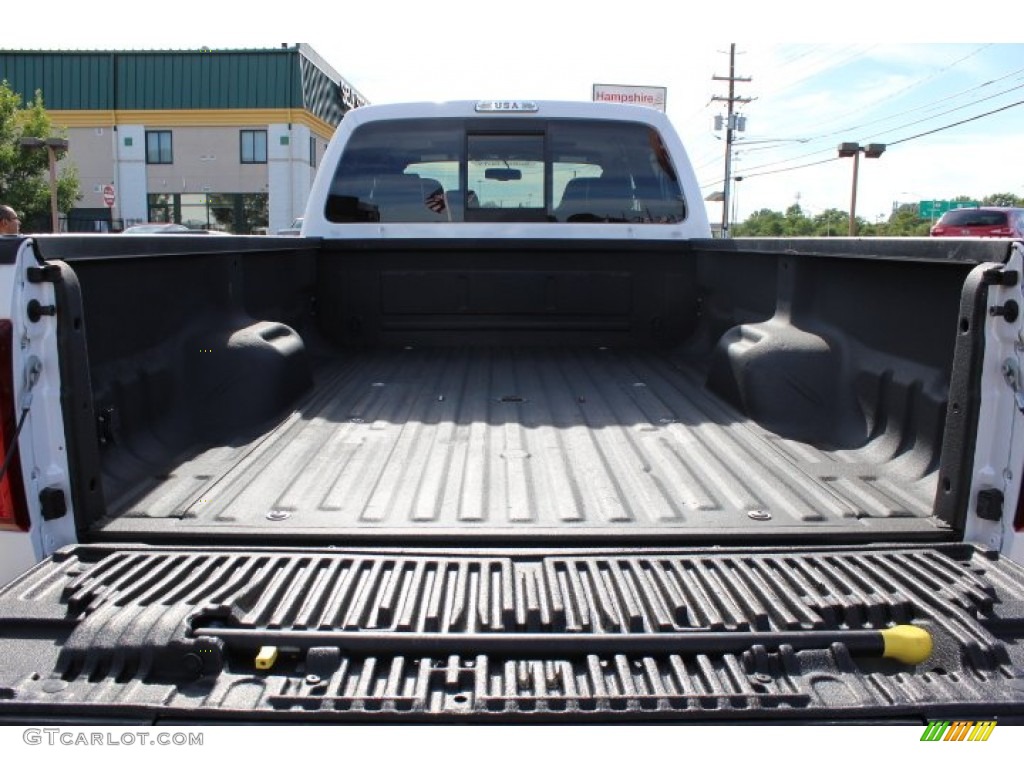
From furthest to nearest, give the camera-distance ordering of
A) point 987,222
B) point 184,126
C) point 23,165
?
point 184,126 < point 23,165 < point 987,222

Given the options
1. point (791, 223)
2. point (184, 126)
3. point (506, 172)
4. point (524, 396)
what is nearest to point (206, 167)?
point (184, 126)

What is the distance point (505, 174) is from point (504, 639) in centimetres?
370

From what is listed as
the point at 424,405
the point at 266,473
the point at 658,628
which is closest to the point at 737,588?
the point at 658,628

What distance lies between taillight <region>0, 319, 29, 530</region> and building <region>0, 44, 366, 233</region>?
36.1 metres

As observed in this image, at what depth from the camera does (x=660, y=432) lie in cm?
321

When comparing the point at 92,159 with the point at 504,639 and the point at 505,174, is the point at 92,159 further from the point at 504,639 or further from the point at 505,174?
the point at 504,639

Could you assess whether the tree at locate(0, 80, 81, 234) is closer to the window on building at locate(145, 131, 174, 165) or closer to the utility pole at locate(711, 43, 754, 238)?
the window on building at locate(145, 131, 174, 165)

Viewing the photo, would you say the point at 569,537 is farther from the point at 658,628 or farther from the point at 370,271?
the point at 370,271

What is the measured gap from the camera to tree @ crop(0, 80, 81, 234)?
27.6 metres

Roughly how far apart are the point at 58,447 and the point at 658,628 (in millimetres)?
1506

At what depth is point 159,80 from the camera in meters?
36.1

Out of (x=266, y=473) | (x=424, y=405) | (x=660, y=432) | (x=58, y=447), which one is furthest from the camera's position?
(x=424, y=405)
